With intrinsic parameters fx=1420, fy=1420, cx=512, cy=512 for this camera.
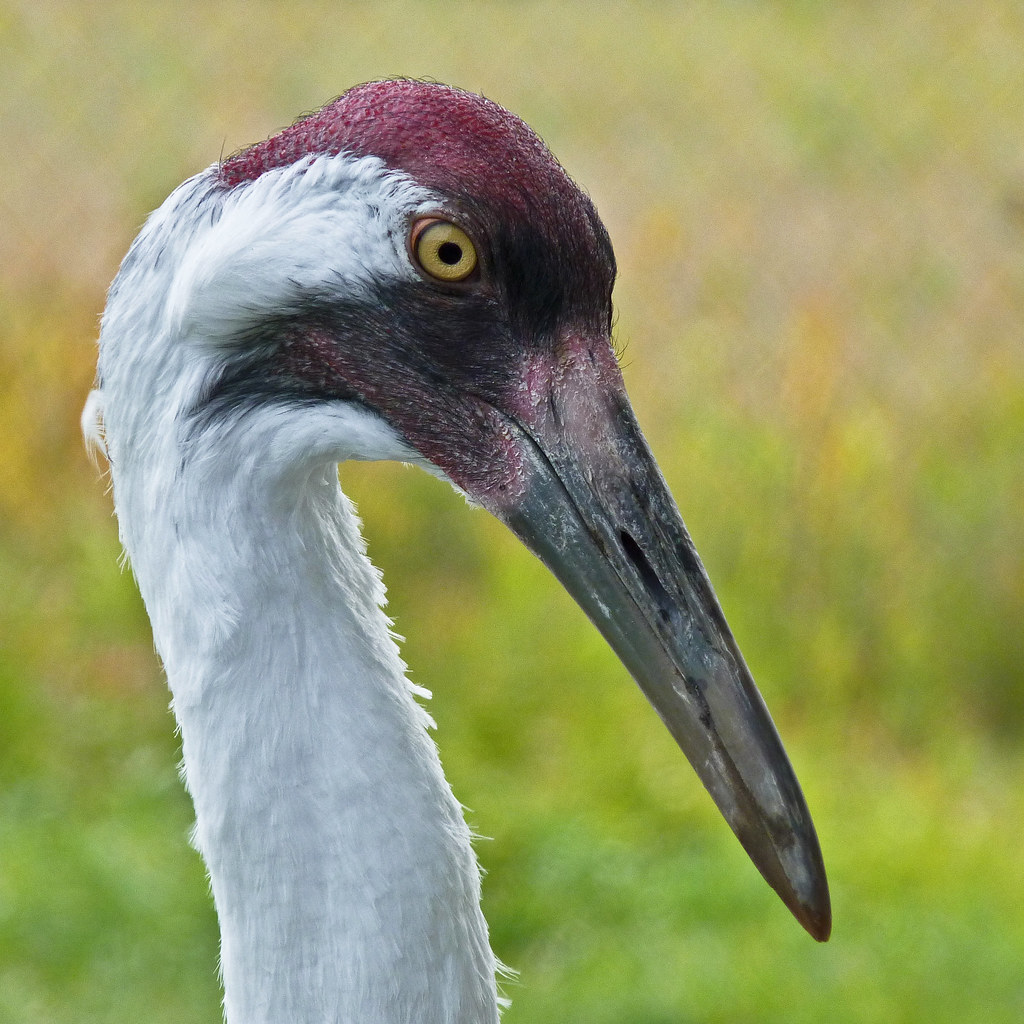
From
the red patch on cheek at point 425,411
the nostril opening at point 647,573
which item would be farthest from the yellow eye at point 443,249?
the nostril opening at point 647,573

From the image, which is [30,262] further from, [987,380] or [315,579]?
[315,579]

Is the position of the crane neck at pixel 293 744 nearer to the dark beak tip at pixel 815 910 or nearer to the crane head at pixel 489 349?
the crane head at pixel 489 349

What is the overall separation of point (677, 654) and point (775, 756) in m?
0.17

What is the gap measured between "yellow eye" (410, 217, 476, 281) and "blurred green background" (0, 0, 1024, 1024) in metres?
2.79

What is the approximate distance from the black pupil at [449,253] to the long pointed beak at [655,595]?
18 cm

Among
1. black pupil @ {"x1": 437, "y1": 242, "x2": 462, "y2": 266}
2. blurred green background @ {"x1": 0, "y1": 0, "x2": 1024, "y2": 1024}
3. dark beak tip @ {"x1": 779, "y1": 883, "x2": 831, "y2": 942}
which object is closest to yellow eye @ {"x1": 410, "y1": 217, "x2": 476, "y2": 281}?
black pupil @ {"x1": 437, "y1": 242, "x2": 462, "y2": 266}

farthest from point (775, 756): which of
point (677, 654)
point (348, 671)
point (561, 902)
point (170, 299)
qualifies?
point (561, 902)

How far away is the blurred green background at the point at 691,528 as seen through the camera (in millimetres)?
4133

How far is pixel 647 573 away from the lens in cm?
175

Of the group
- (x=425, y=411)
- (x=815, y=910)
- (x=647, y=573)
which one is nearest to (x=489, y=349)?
(x=425, y=411)

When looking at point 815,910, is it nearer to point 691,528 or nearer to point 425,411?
point 425,411

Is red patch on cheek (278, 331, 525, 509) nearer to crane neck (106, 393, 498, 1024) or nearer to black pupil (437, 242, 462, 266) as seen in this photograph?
crane neck (106, 393, 498, 1024)

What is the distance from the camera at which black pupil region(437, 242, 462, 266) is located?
166cm

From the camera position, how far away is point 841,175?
24.7 feet
